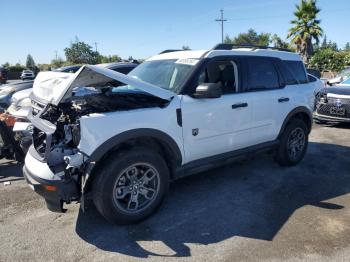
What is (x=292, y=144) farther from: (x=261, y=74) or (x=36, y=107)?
(x=36, y=107)

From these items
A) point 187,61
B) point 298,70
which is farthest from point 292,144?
point 187,61

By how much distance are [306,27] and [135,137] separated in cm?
3251

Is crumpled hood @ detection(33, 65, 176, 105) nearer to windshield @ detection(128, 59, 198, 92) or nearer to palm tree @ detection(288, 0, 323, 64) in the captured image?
windshield @ detection(128, 59, 198, 92)

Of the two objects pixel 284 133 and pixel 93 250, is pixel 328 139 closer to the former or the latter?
pixel 284 133

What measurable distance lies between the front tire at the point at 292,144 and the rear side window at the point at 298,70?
2.33ft

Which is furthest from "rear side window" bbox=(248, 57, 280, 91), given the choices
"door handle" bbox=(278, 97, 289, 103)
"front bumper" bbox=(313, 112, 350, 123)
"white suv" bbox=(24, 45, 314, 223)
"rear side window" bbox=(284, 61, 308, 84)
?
"front bumper" bbox=(313, 112, 350, 123)

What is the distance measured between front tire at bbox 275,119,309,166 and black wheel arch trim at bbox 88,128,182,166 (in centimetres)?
224

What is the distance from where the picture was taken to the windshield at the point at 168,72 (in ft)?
13.8

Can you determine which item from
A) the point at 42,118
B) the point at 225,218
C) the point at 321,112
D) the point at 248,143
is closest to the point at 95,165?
the point at 42,118

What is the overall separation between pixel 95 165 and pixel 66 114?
673 mm

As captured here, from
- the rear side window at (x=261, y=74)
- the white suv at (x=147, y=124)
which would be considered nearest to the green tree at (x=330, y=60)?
the rear side window at (x=261, y=74)

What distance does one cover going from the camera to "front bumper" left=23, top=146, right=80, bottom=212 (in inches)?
131

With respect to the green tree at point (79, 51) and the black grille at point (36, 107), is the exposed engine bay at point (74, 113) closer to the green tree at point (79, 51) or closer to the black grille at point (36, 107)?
the black grille at point (36, 107)

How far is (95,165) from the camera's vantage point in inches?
136
